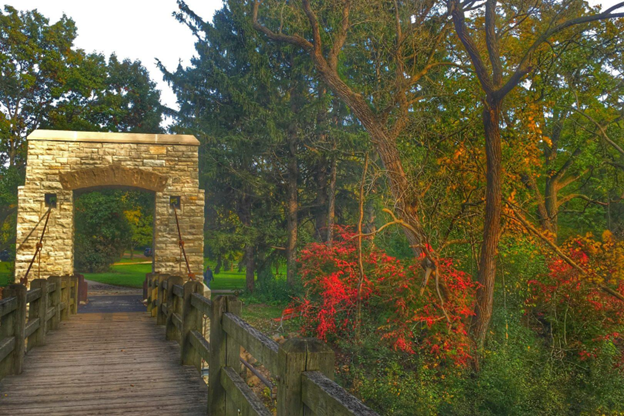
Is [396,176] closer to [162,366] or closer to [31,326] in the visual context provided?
[162,366]

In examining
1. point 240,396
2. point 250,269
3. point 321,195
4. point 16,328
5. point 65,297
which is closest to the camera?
point 240,396

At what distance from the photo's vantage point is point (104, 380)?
→ 5.54 metres

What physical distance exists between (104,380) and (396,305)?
6.71m

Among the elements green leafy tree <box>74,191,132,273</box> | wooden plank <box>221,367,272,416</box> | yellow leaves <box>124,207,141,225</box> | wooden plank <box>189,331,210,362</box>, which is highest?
yellow leaves <box>124,207,141,225</box>

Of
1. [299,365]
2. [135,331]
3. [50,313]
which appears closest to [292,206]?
[135,331]

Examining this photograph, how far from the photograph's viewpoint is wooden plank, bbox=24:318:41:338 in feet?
20.4

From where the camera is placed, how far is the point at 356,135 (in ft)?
63.1

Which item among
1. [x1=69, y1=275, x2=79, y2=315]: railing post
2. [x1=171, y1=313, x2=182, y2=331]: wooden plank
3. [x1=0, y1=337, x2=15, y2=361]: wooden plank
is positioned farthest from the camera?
[x1=69, y1=275, x2=79, y2=315]: railing post

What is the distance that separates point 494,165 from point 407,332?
3.47 metres

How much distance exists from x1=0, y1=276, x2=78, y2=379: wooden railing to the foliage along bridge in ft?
0.04

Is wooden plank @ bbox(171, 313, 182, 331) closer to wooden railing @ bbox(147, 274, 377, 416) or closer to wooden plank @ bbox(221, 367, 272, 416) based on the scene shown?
wooden railing @ bbox(147, 274, 377, 416)

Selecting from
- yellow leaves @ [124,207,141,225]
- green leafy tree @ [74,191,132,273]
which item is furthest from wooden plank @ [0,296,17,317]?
yellow leaves @ [124,207,141,225]

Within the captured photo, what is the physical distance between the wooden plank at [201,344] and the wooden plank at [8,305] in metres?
1.68

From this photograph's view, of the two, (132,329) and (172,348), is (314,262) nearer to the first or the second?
(132,329)
